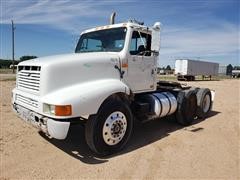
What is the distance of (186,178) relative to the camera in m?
3.90

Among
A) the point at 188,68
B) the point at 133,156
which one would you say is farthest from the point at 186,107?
the point at 188,68

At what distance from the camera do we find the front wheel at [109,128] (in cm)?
448

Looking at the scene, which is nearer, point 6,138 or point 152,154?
point 152,154

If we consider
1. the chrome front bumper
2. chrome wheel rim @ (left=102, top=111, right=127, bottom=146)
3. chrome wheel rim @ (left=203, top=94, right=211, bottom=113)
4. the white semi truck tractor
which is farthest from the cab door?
chrome wheel rim @ (left=203, top=94, right=211, bottom=113)

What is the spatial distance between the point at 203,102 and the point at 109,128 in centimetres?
468

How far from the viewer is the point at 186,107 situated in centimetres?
720

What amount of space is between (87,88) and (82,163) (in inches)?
52.8

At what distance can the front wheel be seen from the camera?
4477 millimetres

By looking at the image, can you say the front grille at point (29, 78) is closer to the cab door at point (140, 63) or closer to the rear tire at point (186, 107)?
the cab door at point (140, 63)

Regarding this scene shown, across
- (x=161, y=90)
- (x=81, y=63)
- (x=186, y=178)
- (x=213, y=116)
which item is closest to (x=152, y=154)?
(x=186, y=178)

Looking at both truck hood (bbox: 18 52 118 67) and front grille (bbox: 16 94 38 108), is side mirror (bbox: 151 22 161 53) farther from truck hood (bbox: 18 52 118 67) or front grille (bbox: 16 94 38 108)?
front grille (bbox: 16 94 38 108)

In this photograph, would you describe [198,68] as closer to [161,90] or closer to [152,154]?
[161,90]

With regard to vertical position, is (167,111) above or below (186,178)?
above

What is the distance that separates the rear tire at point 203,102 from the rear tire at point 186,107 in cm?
34
